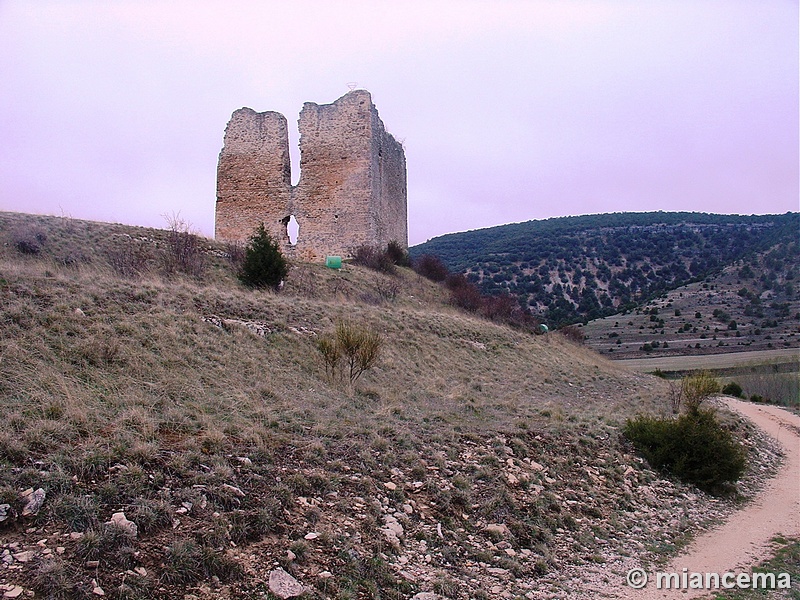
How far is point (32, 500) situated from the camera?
3.49 m

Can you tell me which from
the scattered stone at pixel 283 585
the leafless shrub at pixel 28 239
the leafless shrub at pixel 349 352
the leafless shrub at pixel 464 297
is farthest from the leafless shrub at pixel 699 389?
the leafless shrub at pixel 28 239

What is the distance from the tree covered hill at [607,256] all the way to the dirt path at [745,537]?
31.5m

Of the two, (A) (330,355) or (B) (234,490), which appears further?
(A) (330,355)

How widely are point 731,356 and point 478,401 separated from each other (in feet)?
91.6

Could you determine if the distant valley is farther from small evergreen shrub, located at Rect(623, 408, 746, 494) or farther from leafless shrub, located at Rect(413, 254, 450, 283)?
small evergreen shrub, located at Rect(623, 408, 746, 494)

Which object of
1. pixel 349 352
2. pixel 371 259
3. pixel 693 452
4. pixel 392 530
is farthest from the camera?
pixel 371 259

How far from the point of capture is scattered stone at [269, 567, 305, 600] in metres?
3.43

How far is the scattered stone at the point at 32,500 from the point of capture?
3.41 m

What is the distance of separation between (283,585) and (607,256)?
5312cm

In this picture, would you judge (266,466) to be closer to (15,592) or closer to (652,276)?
(15,592)

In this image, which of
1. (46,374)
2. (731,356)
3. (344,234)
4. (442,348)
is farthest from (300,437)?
(731,356)

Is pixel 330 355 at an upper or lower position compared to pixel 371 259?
lower

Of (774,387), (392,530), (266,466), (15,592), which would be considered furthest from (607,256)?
(15,592)

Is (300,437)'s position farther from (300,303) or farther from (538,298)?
(538,298)
